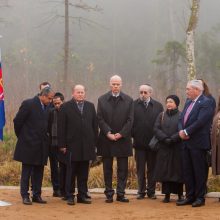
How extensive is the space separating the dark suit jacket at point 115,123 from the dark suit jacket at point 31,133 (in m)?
0.92

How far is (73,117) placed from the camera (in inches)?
320

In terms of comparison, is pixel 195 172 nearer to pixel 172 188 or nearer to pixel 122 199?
pixel 172 188

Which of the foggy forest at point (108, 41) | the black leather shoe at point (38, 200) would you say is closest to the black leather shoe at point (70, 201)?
the black leather shoe at point (38, 200)

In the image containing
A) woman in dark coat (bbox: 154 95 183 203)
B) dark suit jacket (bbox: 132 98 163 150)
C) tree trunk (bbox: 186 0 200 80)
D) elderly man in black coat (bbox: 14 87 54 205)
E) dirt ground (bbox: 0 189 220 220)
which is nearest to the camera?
dirt ground (bbox: 0 189 220 220)

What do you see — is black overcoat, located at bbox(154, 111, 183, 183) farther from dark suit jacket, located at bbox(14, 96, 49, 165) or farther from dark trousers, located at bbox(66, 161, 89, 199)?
dark suit jacket, located at bbox(14, 96, 49, 165)

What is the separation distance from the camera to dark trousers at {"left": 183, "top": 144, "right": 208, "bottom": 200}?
7.84m

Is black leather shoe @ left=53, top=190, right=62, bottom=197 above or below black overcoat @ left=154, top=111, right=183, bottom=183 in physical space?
below

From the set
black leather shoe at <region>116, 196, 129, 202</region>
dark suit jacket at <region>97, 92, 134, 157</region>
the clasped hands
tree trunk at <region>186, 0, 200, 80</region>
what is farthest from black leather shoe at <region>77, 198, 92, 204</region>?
tree trunk at <region>186, 0, 200, 80</region>

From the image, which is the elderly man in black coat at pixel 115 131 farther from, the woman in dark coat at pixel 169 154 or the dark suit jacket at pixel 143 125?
the woman in dark coat at pixel 169 154

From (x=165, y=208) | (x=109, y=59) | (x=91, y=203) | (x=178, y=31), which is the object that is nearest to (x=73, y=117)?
(x=91, y=203)

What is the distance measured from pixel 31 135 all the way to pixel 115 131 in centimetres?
131

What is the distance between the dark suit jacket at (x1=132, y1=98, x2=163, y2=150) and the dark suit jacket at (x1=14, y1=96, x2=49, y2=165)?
5.02 ft

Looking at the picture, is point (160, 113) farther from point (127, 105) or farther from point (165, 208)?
point (165, 208)

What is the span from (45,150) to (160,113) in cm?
195
